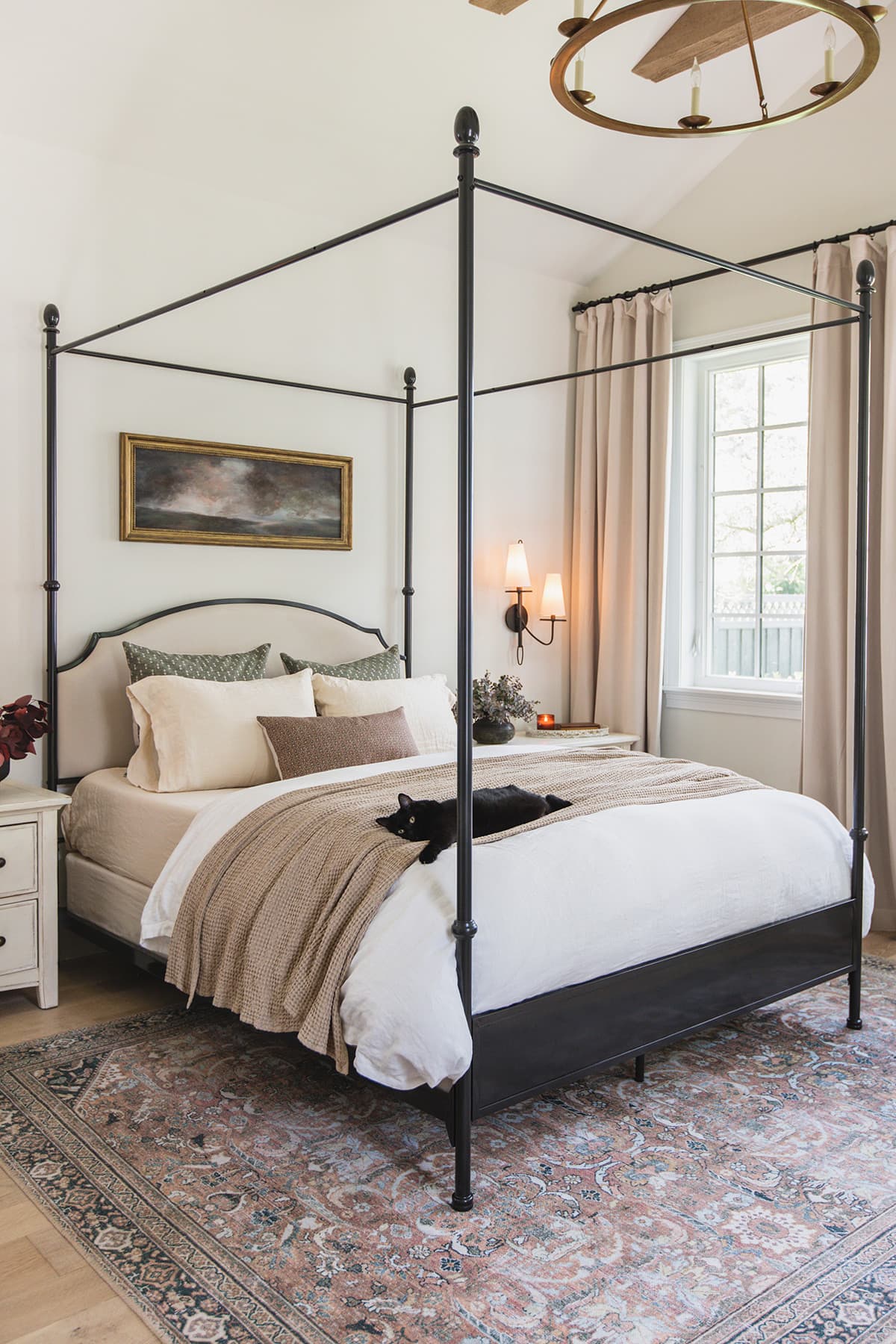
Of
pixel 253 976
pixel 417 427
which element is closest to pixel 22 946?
pixel 253 976

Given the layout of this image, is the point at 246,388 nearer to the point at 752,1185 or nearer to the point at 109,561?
the point at 109,561

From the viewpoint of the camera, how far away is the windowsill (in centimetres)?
456

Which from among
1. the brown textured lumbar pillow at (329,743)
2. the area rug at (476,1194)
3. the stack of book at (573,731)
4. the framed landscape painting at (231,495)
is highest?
the framed landscape painting at (231,495)

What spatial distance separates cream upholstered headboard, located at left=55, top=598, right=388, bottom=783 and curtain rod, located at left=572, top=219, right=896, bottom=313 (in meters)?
1.94

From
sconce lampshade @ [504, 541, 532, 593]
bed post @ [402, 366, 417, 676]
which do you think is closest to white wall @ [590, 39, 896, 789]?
sconce lampshade @ [504, 541, 532, 593]

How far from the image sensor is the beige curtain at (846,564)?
4.03 meters

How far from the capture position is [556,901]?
94.3 inches

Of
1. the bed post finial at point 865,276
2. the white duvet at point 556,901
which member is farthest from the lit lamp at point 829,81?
the white duvet at point 556,901

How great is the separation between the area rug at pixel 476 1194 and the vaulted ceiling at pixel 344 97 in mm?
2877

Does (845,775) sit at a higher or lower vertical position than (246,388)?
lower

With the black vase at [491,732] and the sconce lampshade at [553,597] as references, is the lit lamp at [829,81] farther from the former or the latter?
the sconce lampshade at [553,597]

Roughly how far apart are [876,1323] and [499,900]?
3.21 feet

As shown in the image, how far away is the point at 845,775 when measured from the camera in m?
4.21

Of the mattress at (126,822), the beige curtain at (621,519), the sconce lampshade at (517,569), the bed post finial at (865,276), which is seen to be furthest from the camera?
the sconce lampshade at (517,569)
